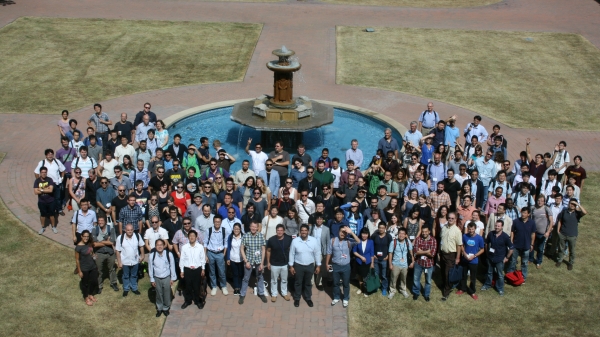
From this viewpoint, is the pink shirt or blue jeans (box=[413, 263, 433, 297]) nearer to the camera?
blue jeans (box=[413, 263, 433, 297])

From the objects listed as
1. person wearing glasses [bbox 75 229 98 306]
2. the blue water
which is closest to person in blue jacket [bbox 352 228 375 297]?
person wearing glasses [bbox 75 229 98 306]

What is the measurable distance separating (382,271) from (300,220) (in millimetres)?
1862

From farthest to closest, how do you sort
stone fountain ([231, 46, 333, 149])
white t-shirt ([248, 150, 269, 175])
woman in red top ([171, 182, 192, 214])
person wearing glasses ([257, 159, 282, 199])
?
stone fountain ([231, 46, 333, 149]), white t-shirt ([248, 150, 269, 175]), person wearing glasses ([257, 159, 282, 199]), woman in red top ([171, 182, 192, 214])

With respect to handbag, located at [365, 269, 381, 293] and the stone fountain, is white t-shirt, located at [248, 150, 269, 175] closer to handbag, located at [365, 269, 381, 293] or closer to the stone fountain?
the stone fountain

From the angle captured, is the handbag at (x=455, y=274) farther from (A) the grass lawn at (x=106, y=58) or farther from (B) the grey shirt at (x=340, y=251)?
(A) the grass lawn at (x=106, y=58)

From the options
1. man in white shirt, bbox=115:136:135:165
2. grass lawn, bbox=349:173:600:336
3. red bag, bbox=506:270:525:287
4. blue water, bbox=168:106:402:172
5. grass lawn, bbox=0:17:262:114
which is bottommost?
grass lawn, bbox=349:173:600:336

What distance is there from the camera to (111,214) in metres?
14.6

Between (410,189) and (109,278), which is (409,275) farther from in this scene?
(109,278)

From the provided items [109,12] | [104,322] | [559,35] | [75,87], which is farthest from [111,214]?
[559,35]

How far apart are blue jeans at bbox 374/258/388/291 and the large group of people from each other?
0.03m

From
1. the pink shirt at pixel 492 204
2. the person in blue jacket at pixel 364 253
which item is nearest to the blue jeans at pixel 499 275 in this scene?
the pink shirt at pixel 492 204

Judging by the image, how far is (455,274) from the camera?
44.7ft

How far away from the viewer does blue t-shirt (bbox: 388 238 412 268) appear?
13297mm

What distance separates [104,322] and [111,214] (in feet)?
8.66
